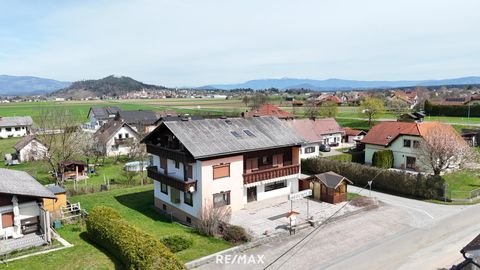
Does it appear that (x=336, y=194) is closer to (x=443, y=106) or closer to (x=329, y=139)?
(x=329, y=139)

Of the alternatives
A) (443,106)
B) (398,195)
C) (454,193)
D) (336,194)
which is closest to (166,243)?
(336,194)

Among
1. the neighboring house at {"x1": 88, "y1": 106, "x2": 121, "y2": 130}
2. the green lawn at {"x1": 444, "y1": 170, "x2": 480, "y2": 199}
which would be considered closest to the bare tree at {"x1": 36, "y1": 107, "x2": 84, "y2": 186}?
the green lawn at {"x1": 444, "y1": 170, "x2": 480, "y2": 199}

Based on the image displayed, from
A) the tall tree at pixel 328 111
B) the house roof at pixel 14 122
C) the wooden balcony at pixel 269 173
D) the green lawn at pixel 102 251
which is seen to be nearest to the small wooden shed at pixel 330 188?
the wooden balcony at pixel 269 173

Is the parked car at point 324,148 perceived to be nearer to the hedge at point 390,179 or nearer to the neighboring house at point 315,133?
the neighboring house at point 315,133

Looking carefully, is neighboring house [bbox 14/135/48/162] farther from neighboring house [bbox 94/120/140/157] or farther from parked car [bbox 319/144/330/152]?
parked car [bbox 319/144/330/152]

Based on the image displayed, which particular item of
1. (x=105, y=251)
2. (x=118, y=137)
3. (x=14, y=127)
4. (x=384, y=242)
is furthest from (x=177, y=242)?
(x=14, y=127)

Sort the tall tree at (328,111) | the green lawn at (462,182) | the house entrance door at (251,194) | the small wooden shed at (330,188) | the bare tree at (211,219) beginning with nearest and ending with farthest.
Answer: the bare tree at (211,219) → the house entrance door at (251,194) → the small wooden shed at (330,188) → the green lawn at (462,182) → the tall tree at (328,111)
